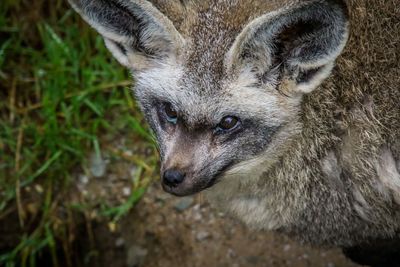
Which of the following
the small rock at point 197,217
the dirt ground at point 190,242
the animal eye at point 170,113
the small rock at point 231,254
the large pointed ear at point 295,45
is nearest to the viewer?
the large pointed ear at point 295,45

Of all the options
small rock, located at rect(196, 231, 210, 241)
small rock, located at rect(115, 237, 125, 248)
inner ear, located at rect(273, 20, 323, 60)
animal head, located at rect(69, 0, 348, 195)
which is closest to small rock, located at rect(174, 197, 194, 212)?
small rock, located at rect(196, 231, 210, 241)

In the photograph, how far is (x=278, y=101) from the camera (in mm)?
3312

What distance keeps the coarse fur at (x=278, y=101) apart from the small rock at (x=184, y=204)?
118 centimetres

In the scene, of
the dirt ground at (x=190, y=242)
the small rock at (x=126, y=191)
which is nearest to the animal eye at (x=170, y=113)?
the dirt ground at (x=190, y=242)

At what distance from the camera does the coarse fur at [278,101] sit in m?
3.21

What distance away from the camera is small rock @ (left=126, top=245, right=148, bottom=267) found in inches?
199

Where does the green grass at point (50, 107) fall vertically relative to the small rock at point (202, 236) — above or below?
above

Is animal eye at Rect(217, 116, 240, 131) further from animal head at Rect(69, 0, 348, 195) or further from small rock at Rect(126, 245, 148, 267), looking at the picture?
small rock at Rect(126, 245, 148, 267)

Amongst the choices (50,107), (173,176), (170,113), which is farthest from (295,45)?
(50,107)

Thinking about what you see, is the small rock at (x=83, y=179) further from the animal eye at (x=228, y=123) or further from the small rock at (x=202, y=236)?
the animal eye at (x=228, y=123)

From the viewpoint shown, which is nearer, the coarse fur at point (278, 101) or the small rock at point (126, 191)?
the coarse fur at point (278, 101)

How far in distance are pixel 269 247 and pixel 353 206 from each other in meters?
1.23

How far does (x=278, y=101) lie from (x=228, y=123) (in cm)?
25

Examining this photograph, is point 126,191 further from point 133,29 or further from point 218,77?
point 218,77
